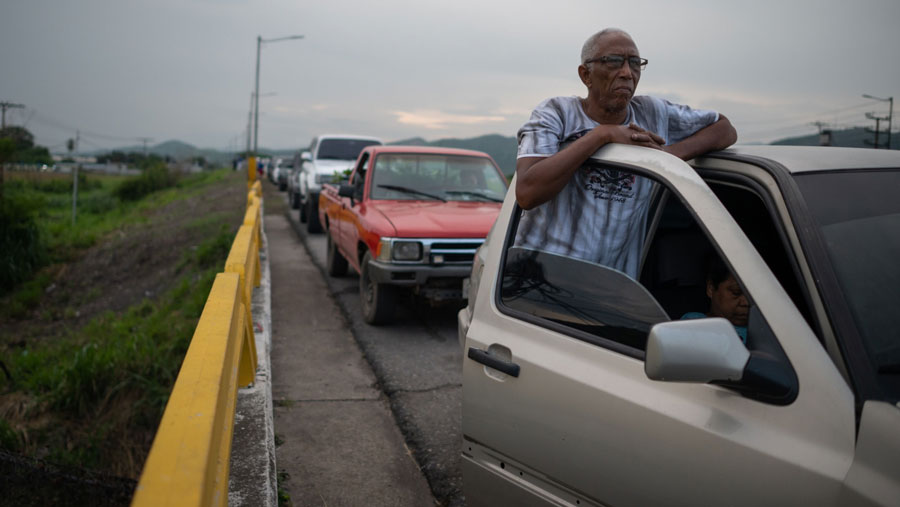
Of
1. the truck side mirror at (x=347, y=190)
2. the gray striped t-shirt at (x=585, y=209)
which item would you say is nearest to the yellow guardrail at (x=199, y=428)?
the gray striped t-shirt at (x=585, y=209)

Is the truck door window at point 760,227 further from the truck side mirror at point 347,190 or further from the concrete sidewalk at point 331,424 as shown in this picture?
the truck side mirror at point 347,190

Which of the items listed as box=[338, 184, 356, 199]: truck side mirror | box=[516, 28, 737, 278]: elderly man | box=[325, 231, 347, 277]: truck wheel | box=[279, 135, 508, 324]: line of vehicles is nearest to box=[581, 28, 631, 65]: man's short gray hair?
box=[516, 28, 737, 278]: elderly man

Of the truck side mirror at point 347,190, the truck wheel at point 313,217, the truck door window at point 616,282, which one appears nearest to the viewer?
the truck door window at point 616,282

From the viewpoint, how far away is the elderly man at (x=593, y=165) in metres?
2.38

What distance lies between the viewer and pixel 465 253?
636 cm

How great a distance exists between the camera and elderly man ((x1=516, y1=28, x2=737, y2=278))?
238 centimetres

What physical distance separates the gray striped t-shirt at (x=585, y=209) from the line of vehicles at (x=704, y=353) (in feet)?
0.16

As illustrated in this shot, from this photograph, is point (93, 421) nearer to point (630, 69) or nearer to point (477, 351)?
point (477, 351)

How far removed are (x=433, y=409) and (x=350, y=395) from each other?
2.20 feet

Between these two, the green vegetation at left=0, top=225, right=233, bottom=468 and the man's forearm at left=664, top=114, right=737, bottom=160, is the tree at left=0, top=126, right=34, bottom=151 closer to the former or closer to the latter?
the green vegetation at left=0, top=225, right=233, bottom=468

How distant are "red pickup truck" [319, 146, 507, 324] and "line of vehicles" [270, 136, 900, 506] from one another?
316 centimetres

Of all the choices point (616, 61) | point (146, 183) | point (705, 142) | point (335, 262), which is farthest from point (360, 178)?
point (146, 183)

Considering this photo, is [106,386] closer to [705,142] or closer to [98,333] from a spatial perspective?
[98,333]

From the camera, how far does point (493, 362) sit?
2.40 meters
